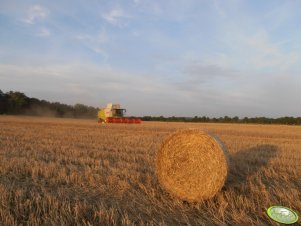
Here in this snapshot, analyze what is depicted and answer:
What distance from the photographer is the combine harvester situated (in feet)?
109

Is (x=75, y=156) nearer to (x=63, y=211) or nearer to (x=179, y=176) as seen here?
(x=179, y=176)

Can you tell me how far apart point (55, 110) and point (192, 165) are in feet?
156

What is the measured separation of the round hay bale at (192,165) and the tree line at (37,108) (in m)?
43.5

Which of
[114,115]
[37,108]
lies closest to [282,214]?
[114,115]

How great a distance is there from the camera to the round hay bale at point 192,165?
206 inches

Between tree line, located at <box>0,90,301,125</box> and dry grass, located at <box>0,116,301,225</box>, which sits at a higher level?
tree line, located at <box>0,90,301,125</box>

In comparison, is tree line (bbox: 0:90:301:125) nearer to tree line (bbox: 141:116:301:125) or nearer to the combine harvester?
tree line (bbox: 141:116:301:125)

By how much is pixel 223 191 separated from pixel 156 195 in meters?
1.03

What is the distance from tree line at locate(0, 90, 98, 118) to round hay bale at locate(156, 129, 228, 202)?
143 feet

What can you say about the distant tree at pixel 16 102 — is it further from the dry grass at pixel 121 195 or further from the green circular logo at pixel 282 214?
the green circular logo at pixel 282 214

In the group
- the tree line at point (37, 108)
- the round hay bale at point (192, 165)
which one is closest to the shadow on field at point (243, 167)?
the round hay bale at point (192, 165)

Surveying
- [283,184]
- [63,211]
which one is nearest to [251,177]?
[283,184]

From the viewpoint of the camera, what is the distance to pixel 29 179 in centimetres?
605

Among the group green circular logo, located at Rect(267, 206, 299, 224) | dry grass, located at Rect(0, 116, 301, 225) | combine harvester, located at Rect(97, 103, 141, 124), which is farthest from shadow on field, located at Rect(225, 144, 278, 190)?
combine harvester, located at Rect(97, 103, 141, 124)
